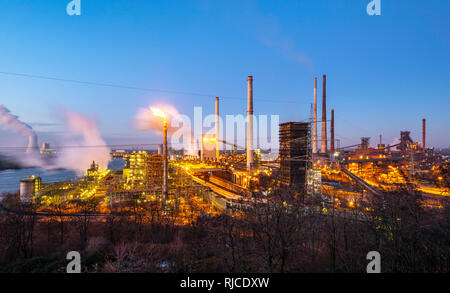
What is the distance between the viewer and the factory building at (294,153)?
2548 cm

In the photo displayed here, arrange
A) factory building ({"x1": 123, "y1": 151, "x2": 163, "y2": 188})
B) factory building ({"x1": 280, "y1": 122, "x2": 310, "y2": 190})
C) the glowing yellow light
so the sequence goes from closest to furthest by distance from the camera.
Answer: the glowing yellow light
factory building ({"x1": 123, "y1": 151, "x2": 163, "y2": 188})
factory building ({"x1": 280, "y1": 122, "x2": 310, "y2": 190})

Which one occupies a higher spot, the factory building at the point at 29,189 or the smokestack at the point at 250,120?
the smokestack at the point at 250,120

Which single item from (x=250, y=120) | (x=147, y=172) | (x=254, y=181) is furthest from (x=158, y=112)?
(x=250, y=120)

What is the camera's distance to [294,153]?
25781 mm

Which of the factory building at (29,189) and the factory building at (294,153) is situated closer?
the factory building at (29,189)

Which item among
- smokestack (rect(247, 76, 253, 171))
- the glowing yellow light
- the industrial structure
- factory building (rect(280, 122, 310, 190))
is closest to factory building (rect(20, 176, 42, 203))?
the industrial structure

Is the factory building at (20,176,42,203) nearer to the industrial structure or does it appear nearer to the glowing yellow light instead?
the industrial structure

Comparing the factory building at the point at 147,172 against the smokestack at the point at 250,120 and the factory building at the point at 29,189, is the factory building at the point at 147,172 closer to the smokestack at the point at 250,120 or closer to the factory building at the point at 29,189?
the factory building at the point at 29,189

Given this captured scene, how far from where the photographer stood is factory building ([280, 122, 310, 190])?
83.6 feet

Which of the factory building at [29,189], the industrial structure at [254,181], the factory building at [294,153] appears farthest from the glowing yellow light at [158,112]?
the factory building at [29,189]

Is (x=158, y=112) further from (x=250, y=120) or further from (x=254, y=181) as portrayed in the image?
(x=250, y=120)
